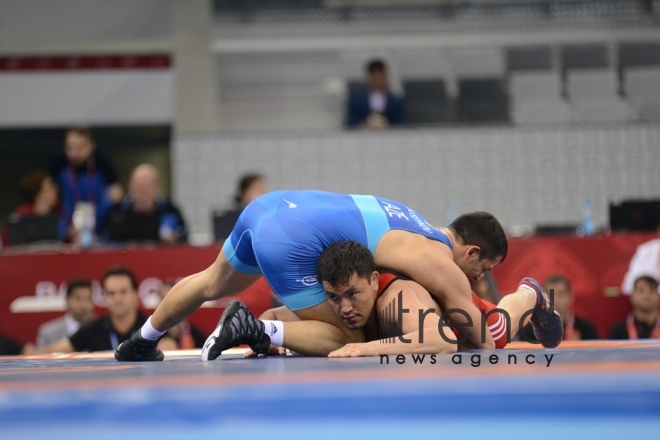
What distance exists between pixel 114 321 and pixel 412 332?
229 centimetres

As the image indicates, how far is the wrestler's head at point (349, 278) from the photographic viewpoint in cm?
279

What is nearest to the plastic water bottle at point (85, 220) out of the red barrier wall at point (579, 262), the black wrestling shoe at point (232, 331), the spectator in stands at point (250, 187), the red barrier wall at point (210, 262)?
the red barrier wall at point (210, 262)

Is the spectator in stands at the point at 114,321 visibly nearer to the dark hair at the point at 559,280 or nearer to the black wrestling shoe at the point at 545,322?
the black wrestling shoe at the point at 545,322

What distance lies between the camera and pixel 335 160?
7816mm

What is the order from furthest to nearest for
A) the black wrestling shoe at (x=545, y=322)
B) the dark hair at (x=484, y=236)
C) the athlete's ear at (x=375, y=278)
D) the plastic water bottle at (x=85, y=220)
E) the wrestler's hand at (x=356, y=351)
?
1. the plastic water bottle at (x=85, y=220)
2. the black wrestling shoe at (x=545, y=322)
3. the dark hair at (x=484, y=236)
4. the athlete's ear at (x=375, y=278)
5. the wrestler's hand at (x=356, y=351)

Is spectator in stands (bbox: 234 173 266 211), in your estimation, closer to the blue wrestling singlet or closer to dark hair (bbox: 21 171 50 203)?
dark hair (bbox: 21 171 50 203)

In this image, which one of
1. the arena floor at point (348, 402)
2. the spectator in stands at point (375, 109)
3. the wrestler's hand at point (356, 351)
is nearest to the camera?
the arena floor at point (348, 402)

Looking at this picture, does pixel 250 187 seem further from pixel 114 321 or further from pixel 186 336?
pixel 114 321

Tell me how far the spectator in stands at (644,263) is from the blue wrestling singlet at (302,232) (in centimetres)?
280

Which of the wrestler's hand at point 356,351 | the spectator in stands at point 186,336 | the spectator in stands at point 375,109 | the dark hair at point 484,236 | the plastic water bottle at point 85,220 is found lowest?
the spectator in stands at point 186,336

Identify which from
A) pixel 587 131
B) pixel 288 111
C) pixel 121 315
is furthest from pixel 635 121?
pixel 121 315

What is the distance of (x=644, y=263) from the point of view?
18.1 feet

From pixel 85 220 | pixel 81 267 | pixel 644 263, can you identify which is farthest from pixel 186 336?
pixel 644 263

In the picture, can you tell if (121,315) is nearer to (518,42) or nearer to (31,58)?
(31,58)
